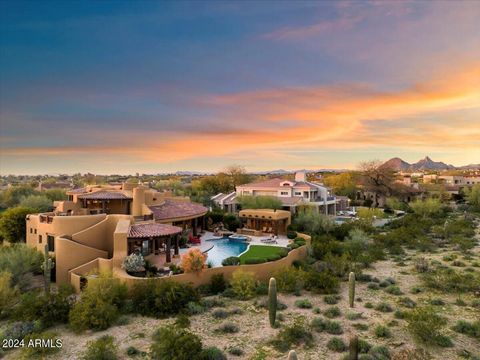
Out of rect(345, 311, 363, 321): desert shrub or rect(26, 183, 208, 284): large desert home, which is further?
rect(26, 183, 208, 284): large desert home

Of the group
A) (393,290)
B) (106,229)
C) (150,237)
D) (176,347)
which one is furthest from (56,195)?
(393,290)

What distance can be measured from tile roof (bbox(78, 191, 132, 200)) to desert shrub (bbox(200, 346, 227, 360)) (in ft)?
71.6

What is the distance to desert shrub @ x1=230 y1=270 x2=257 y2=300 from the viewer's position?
21781 mm

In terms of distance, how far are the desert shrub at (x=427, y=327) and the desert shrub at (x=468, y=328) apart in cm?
60

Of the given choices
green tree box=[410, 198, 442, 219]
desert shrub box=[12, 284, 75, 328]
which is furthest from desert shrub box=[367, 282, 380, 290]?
green tree box=[410, 198, 442, 219]

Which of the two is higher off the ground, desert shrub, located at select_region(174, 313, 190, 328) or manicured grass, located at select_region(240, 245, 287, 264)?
manicured grass, located at select_region(240, 245, 287, 264)

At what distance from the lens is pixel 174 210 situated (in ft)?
116

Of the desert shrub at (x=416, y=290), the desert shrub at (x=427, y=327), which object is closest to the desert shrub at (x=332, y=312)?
the desert shrub at (x=427, y=327)

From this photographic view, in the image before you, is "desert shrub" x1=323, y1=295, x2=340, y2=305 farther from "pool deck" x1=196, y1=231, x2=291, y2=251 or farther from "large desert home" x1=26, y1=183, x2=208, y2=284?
"large desert home" x1=26, y1=183, x2=208, y2=284

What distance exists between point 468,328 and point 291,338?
9.48 metres

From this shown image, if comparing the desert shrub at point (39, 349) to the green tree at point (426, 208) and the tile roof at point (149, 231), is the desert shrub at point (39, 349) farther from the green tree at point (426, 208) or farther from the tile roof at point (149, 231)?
the green tree at point (426, 208)

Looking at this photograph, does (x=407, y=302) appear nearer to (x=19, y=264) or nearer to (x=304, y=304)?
(x=304, y=304)

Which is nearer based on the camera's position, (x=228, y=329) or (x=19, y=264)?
(x=228, y=329)

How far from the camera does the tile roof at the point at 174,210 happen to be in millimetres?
33250
